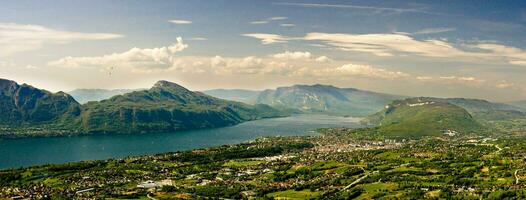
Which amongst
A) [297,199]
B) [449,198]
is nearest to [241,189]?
[297,199]

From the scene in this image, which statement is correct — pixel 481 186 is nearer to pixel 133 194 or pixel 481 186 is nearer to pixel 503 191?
pixel 503 191

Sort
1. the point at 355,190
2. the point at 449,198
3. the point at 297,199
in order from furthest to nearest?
the point at 355,190
the point at 297,199
the point at 449,198

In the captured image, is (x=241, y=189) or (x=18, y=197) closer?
(x=18, y=197)

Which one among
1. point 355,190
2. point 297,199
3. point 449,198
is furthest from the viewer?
point 355,190

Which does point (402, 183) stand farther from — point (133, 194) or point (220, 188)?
point (133, 194)

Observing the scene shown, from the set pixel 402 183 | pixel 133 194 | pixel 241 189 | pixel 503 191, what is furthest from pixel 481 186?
pixel 133 194

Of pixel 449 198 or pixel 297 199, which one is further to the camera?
pixel 297 199

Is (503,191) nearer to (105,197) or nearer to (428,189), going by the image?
(428,189)
